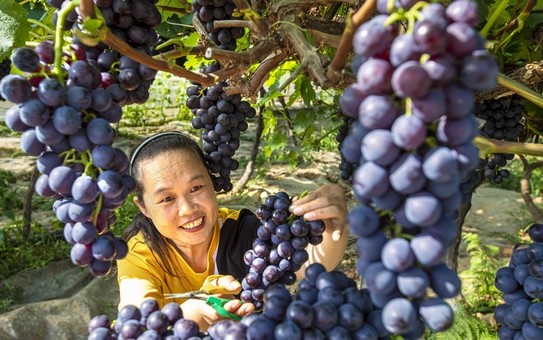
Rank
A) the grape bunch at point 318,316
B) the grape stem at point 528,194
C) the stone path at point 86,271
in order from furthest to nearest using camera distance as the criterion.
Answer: the stone path at point 86,271 < the grape stem at point 528,194 < the grape bunch at point 318,316

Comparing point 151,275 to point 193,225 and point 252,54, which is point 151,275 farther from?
point 252,54

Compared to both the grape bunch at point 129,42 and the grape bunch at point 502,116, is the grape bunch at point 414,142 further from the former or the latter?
the grape bunch at point 502,116

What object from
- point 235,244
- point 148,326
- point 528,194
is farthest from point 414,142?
point 528,194

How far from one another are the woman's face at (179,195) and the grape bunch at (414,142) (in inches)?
49.2

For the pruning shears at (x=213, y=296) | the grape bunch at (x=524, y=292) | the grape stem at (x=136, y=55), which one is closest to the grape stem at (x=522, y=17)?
the grape bunch at (x=524, y=292)

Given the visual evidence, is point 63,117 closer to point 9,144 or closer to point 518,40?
point 518,40

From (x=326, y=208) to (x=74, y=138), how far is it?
29.4 inches

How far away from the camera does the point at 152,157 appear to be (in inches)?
75.8

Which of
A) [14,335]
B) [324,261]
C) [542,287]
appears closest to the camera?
[542,287]

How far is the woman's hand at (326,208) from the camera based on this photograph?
1334mm

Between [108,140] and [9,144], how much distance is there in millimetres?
5948

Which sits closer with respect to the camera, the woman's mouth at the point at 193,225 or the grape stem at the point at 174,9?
the grape stem at the point at 174,9

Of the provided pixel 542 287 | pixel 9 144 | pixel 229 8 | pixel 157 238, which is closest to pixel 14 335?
pixel 157 238

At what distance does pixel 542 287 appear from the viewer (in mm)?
983
